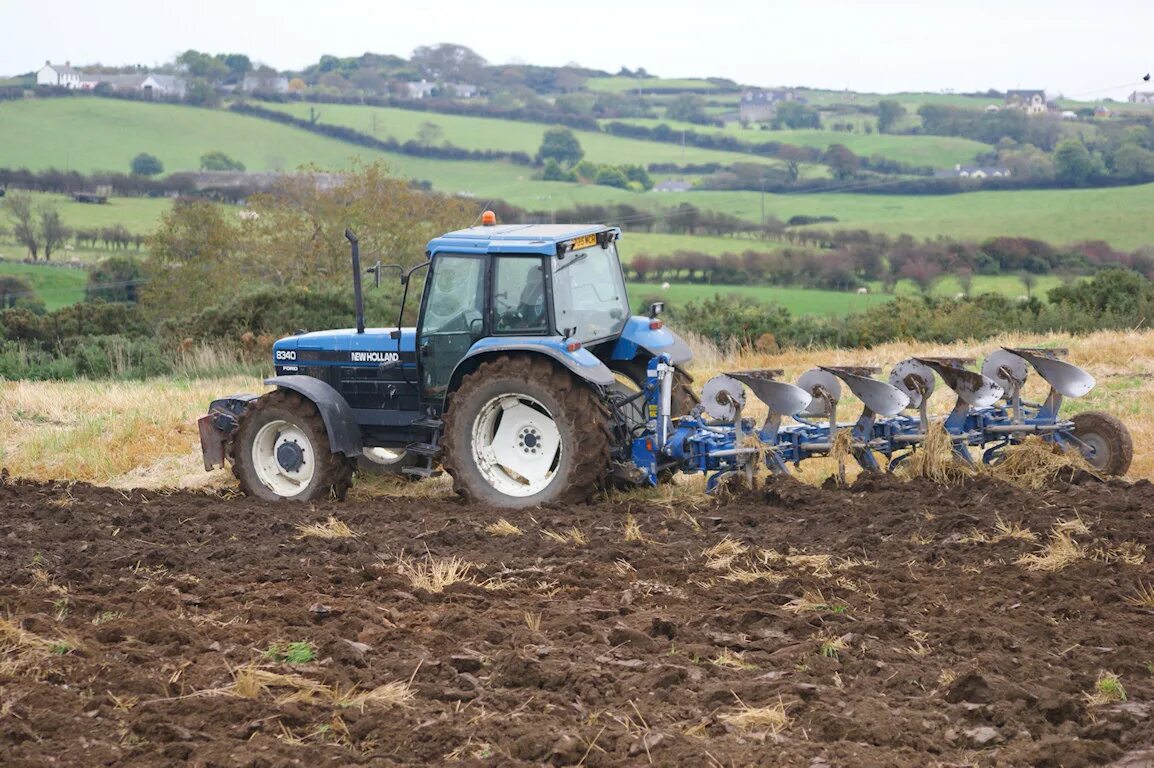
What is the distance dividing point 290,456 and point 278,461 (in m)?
0.12

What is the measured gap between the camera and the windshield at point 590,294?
34.4 feet

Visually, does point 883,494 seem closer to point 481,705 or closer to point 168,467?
point 481,705

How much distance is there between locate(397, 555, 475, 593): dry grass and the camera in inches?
308

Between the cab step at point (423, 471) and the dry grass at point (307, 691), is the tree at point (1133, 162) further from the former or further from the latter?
the dry grass at point (307, 691)

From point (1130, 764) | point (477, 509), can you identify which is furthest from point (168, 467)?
point (1130, 764)

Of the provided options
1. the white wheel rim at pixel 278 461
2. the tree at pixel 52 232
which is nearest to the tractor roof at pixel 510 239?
the white wheel rim at pixel 278 461

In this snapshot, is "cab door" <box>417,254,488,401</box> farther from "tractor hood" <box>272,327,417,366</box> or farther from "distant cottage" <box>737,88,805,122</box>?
"distant cottage" <box>737,88,805,122</box>

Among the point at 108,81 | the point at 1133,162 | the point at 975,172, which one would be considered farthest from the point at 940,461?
the point at 108,81

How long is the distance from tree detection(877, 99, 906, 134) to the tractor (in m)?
77.8

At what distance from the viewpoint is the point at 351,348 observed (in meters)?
11.6

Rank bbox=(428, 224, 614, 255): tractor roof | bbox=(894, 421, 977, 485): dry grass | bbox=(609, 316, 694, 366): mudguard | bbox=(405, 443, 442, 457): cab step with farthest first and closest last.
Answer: bbox=(609, 316, 694, 366): mudguard, bbox=(405, 443, 442, 457): cab step, bbox=(428, 224, 614, 255): tractor roof, bbox=(894, 421, 977, 485): dry grass

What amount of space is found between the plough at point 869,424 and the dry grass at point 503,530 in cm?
131

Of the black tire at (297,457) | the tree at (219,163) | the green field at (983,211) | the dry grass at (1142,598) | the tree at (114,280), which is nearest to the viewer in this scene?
the dry grass at (1142,598)

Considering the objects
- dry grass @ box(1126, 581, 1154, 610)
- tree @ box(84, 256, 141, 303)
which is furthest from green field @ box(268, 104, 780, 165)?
dry grass @ box(1126, 581, 1154, 610)
